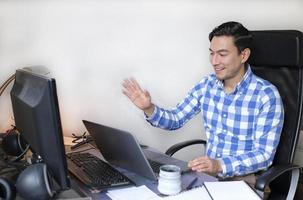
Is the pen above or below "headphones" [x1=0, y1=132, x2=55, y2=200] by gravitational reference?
below

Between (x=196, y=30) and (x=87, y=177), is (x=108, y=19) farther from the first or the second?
(x=87, y=177)

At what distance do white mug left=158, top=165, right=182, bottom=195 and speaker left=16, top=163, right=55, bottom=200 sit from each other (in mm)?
363

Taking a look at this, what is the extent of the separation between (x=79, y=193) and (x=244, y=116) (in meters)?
0.93

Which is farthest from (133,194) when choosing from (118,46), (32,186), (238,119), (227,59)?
(118,46)

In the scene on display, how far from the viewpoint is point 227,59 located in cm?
174

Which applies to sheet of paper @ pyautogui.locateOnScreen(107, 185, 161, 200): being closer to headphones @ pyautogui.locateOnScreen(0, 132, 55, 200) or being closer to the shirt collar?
headphones @ pyautogui.locateOnScreen(0, 132, 55, 200)

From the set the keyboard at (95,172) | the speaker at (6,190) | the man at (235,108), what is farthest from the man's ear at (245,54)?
the speaker at (6,190)

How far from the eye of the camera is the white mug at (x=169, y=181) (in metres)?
1.16

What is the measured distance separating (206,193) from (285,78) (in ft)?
2.93

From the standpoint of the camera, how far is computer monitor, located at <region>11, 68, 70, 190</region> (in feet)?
3.12

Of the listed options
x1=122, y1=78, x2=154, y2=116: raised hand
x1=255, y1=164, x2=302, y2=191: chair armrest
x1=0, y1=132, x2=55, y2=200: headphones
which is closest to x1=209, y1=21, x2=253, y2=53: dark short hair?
x1=122, y1=78, x2=154, y2=116: raised hand

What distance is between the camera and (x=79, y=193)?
1.17 meters

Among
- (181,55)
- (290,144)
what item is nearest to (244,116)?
(290,144)

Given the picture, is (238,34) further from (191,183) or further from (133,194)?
(133,194)
